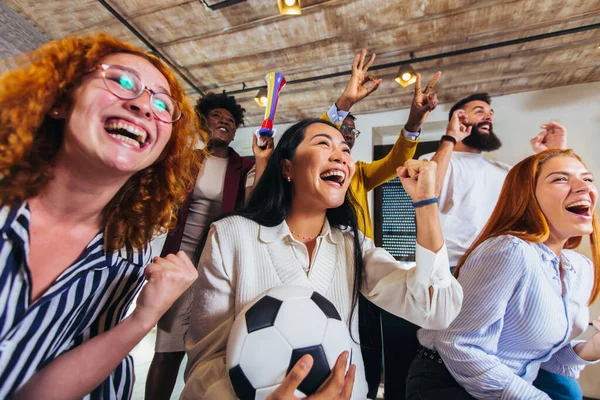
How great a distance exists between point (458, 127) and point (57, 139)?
2.34 m

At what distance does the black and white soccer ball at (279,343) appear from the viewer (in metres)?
0.77

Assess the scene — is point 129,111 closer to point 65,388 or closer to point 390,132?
point 65,388

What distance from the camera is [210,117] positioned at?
8.68 ft

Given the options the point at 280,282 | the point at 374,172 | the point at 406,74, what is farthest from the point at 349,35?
the point at 280,282

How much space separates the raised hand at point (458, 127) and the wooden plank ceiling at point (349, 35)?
1.36 m

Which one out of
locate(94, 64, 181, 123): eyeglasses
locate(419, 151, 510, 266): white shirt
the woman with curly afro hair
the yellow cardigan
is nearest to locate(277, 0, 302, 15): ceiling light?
the yellow cardigan

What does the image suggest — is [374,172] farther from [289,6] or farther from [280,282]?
[289,6]

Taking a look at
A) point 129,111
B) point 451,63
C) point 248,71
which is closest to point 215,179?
point 129,111

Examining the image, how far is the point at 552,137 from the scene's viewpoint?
244cm

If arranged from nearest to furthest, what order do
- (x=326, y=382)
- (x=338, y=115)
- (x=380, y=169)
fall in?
(x=326, y=382), (x=338, y=115), (x=380, y=169)

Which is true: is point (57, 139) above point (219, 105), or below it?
below

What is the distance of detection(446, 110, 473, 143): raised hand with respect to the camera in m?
2.24

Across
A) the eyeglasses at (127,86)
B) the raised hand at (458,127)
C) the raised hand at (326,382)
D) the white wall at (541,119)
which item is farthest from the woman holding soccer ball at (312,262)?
the white wall at (541,119)

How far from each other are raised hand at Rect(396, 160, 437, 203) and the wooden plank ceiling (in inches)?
99.3
